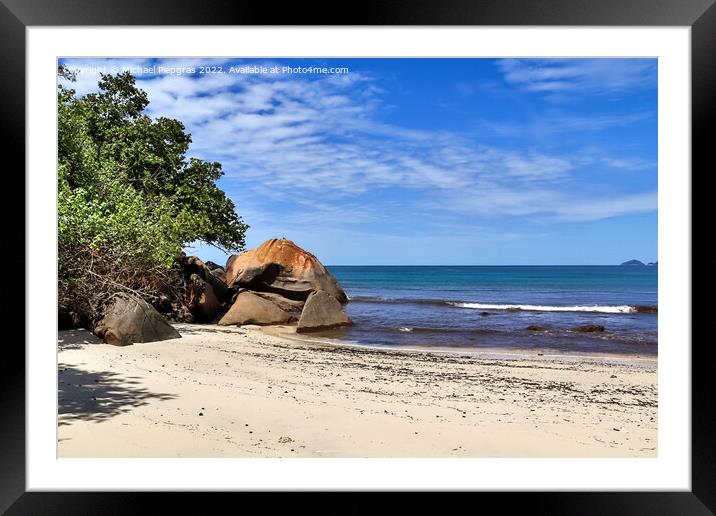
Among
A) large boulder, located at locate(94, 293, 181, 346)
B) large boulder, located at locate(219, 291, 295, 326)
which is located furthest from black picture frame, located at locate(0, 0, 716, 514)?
large boulder, located at locate(219, 291, 295, 326)

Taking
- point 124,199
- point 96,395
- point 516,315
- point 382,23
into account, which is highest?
point 382,23

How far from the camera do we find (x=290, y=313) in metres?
12.4

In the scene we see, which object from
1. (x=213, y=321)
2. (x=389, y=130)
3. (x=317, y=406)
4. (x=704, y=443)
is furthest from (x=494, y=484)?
(x=389, y=130)

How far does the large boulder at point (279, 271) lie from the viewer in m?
13.2

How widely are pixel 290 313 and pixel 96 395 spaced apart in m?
8.34

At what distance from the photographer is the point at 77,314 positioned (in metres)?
7.09

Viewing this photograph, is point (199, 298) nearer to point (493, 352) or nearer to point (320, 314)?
point (320, 314)

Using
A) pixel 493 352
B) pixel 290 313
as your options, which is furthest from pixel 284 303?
pixel 493 352

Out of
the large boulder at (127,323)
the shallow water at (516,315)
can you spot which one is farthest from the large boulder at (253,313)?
the large boulder at (127,323)

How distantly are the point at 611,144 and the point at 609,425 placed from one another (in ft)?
101

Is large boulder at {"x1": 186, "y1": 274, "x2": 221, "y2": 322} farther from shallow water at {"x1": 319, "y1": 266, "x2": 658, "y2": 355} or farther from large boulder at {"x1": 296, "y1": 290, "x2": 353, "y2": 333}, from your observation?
shallow water at {"x1": 319, "y1": 266, "x2": 658, "y2": 355}

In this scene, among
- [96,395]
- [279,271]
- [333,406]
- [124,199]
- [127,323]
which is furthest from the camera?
[279,271]

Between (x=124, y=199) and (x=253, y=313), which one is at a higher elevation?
(x=124, y=199)

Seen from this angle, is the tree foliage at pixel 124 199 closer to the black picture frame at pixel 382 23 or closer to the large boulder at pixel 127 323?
the large boulder at pixel 127 323
